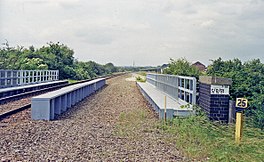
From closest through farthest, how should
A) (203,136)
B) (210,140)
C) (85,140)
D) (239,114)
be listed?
1. (239,114)
2. (210,140)
3. (85,140)
4. (203,136)

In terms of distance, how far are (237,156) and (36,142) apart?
413 cm

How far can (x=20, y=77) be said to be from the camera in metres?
23.7

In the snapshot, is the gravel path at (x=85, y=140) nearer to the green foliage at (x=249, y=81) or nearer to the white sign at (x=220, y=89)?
the white sign at (x=220, y=89)

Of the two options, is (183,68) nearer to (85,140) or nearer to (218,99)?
(218,99)

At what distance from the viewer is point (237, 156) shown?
6.38 metres

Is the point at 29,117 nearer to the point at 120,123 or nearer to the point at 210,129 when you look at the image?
the point at 120,123

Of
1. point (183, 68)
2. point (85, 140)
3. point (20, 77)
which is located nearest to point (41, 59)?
point (20, 77)

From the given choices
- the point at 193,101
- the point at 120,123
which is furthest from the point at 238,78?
the point at 120,123

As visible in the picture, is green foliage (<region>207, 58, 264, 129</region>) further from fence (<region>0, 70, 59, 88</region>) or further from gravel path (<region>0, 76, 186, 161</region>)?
fence (<region>0, 70, 59, 88</region>)

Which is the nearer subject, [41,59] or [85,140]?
[85,140]

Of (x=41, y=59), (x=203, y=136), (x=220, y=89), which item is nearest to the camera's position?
(x=203, y=136)

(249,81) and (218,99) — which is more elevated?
(249,81)

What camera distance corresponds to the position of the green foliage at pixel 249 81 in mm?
9915

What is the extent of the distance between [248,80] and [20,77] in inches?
634
